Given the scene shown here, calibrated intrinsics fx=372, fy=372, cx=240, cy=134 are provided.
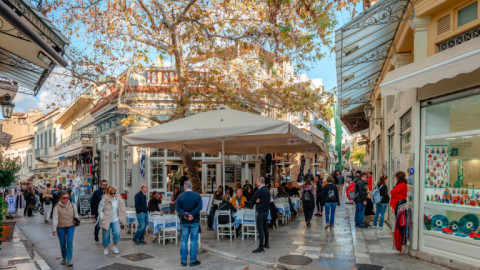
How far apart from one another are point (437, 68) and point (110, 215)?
6.72 m

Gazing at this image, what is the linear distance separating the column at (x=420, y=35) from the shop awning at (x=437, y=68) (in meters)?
1.01

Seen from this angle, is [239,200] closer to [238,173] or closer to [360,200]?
[360,200]

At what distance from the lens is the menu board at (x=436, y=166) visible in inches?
262

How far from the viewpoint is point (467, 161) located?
20.7 ft

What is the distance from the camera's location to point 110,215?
790cm

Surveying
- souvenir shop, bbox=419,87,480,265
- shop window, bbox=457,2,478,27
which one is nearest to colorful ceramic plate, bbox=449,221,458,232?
souvenir shop, bbox=419,87,480,265

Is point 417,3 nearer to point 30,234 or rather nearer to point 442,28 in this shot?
point 442,28

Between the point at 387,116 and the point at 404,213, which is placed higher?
the point at 387,116

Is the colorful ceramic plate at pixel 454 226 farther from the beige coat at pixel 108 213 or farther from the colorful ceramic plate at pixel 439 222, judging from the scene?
the beige coat at pixel 108 213

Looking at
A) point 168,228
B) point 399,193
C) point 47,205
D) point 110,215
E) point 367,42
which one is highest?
point 367,42

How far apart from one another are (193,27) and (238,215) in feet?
18.2

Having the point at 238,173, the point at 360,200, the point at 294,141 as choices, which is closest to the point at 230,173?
the point at 238,173

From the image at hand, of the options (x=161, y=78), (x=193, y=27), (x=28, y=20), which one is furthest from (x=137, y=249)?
(x=161, y=78)


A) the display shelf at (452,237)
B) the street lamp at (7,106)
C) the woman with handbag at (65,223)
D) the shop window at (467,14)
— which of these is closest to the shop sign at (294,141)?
the display shelf at (452,237)
